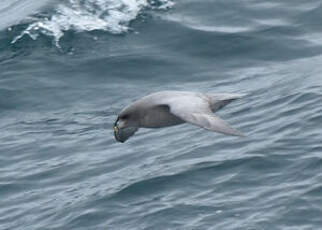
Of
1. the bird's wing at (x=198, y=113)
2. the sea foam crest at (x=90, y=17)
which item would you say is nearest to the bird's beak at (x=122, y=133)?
the bird's wing at (x=198, y=113)

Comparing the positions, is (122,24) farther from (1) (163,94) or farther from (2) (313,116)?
(1) (163,94)

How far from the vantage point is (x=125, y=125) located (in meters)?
12.1

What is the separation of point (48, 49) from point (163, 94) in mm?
8520

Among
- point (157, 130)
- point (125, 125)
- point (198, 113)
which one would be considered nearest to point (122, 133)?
point (125, 125)

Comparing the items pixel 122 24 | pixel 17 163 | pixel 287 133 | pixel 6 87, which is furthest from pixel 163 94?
pixel 122 24

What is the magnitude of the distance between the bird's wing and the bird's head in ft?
2.32

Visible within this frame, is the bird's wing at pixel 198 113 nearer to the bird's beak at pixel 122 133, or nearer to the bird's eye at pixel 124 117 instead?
the bird's eye at pixel 124 117

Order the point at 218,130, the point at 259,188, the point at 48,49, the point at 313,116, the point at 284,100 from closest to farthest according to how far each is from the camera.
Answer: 1. the point at 218,130
2. the point at 259,188
3. the point at 313,116
4. the point at 284,100
5. the point at 48,49

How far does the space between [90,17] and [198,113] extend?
33.7 feet

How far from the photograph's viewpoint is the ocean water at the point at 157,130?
12695 millimetres

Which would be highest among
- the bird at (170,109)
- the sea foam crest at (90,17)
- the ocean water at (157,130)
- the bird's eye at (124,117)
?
the bird at (170,109)

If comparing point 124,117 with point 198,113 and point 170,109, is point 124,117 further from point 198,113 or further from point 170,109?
point 198,113

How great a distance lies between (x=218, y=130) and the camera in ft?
33.7

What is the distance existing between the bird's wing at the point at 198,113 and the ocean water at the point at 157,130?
1.54 metres
